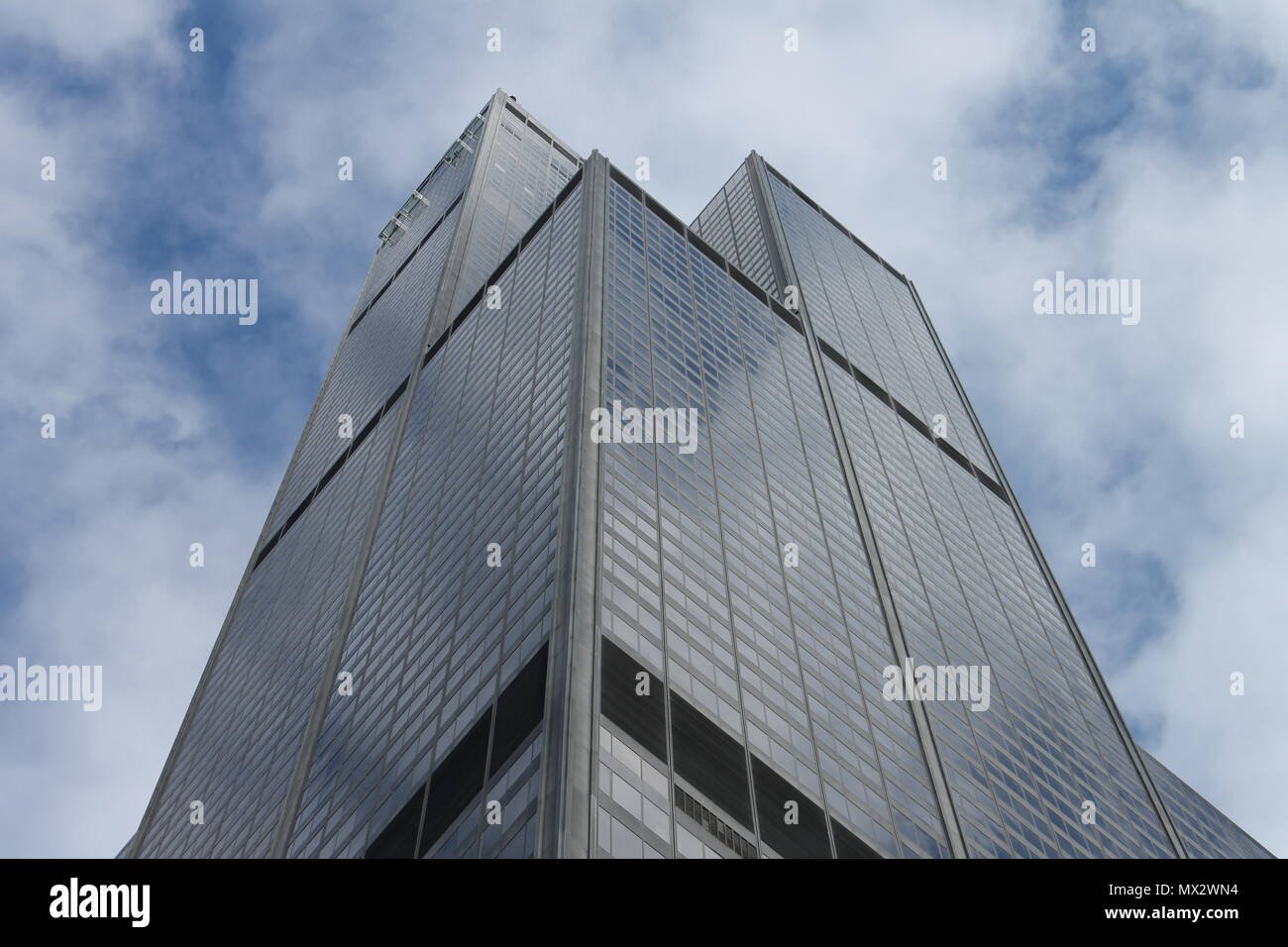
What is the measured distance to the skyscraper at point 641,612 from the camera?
48.9m

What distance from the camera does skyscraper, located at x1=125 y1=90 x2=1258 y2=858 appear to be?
160ft

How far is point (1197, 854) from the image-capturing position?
8900 cm

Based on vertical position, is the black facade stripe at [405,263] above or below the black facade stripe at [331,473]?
above

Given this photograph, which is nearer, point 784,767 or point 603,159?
point 784,767
